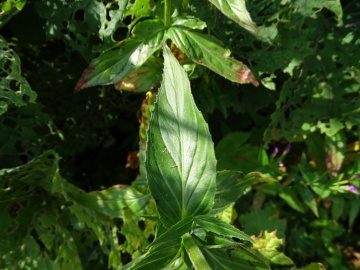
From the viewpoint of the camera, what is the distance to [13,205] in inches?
57.1

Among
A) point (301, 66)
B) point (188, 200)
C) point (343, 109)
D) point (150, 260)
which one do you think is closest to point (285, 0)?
point (301, 66)

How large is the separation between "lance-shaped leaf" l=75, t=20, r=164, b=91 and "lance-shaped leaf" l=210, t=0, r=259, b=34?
16 cm

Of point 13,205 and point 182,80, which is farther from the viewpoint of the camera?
point 13,205

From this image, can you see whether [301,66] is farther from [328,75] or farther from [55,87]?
[55,87]

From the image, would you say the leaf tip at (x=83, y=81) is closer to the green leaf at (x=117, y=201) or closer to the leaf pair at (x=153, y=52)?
the leaf pair at (x=153, y=52)

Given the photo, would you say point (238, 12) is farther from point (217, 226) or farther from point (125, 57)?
point (217, 226)

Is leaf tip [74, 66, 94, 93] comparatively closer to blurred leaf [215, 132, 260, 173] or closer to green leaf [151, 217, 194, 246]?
green leaf [151, 217, 194, 246]

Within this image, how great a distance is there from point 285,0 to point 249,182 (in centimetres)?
44

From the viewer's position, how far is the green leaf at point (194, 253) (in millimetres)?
856

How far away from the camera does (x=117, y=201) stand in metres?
1.28

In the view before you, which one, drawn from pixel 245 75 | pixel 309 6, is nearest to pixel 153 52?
pixel 245 75

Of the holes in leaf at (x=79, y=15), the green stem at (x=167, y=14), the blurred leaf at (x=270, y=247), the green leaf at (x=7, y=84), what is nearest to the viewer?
the green stem at (x=167, y=14)

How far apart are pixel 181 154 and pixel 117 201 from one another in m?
0.39

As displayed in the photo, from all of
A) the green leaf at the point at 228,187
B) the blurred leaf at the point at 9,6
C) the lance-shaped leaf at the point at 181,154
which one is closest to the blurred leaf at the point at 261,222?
the green leaf at the point at 228,187
